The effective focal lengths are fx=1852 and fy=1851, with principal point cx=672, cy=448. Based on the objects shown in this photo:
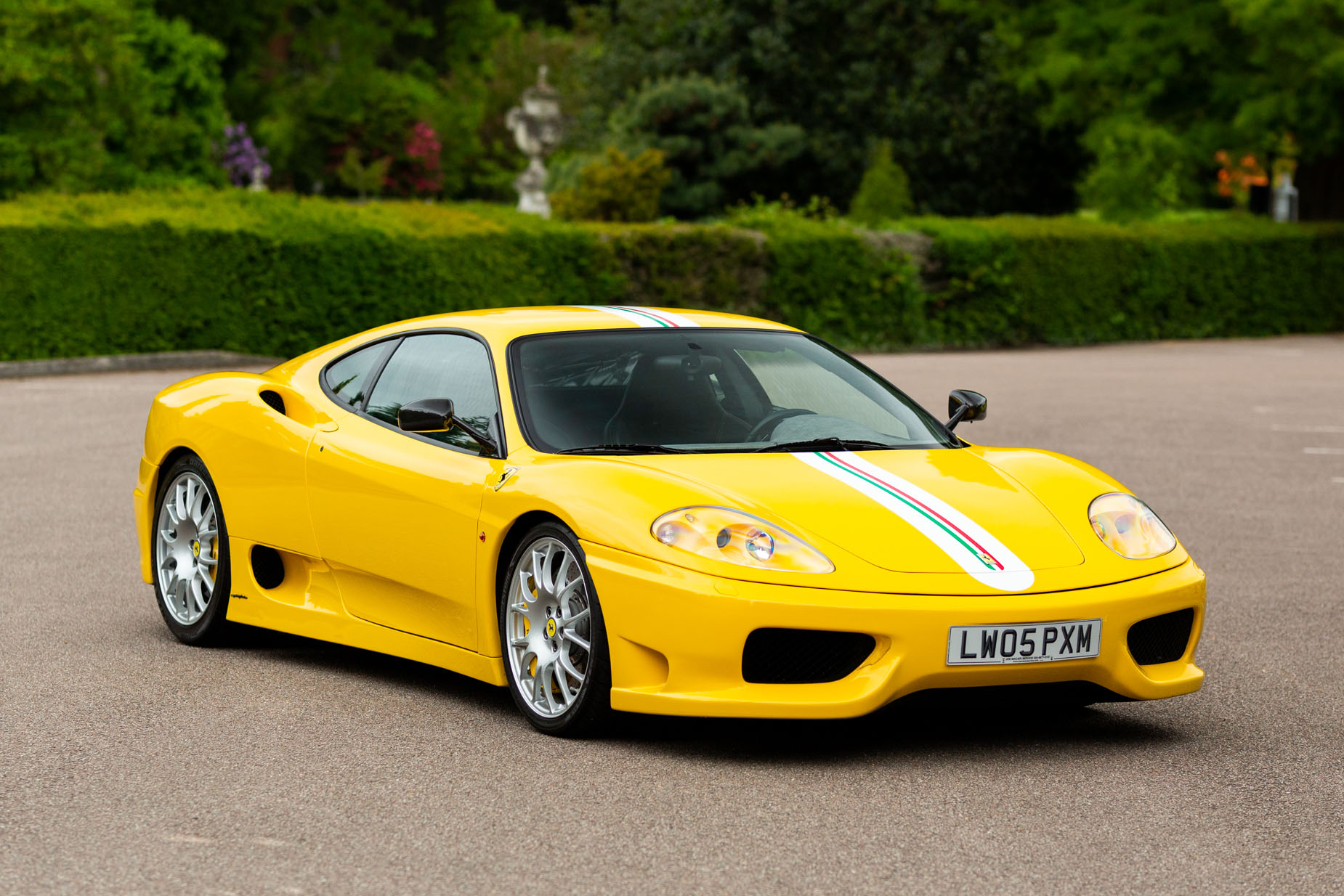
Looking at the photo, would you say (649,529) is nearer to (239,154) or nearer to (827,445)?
(827,445)

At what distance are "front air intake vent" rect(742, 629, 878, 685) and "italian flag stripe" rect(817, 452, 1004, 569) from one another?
44 centimetres

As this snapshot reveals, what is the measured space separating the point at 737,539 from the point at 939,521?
625mm

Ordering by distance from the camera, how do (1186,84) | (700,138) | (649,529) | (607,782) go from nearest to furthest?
(607,782) < (649,529) < (1186,84) < (700,138)

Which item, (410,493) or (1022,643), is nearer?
(1022,643)

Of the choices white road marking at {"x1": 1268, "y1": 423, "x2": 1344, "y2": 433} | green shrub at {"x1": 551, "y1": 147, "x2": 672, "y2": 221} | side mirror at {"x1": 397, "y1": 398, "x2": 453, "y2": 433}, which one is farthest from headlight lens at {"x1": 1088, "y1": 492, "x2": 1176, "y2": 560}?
green shrub at {"x1": 551, "y1": 147, "x2": 672, "y2": 221}

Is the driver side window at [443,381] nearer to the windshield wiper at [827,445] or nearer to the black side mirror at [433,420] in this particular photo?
the black side mirror at [433,420]

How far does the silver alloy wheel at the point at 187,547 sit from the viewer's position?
6.82m

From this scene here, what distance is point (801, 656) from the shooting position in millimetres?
5008

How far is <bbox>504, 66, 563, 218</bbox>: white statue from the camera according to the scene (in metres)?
45.2

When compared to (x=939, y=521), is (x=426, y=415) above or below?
above

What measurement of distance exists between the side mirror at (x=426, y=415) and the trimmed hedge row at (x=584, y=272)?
17.2 m

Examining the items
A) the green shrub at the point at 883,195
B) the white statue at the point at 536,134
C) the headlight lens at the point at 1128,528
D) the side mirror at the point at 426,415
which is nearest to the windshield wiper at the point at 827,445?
the headlight lens at the point at 1128,528

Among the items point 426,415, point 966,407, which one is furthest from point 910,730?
point 426,415

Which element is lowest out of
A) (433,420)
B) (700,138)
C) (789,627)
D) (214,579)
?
(700,138)
